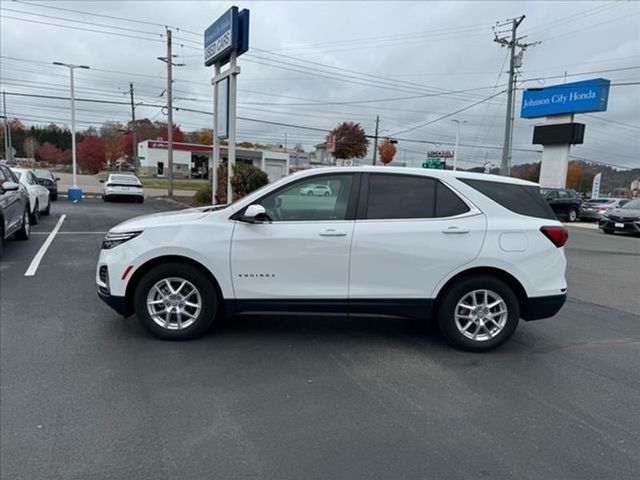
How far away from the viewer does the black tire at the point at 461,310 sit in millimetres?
4715

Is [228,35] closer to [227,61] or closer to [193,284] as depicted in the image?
[227,61]

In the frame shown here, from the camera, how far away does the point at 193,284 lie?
15.4ft

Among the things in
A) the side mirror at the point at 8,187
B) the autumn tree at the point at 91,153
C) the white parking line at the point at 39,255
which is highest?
the autumn tree at the point at 91,153

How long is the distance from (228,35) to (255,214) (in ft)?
36.3

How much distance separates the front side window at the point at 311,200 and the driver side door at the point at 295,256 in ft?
0.04

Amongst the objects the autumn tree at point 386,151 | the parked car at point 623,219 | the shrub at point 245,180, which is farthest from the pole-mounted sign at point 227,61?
the autumn tree at point 386,151

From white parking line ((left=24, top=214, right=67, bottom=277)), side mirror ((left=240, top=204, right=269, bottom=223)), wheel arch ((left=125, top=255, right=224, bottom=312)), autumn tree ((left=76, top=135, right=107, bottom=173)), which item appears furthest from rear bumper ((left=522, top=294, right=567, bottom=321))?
autumn tree ((left=76, top=135, right=107, bottom=173))

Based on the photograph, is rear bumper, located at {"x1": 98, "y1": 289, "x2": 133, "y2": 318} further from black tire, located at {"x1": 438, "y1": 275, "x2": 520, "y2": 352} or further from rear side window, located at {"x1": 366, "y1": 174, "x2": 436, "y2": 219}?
black tire, located at {"x1": 438, "y1": 275, "x2": 520, "y2": 352}

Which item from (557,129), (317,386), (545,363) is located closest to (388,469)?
(317,386)

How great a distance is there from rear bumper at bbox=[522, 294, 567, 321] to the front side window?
2.07 metres

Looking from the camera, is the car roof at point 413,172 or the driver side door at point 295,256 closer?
the driver side door at point 295,256

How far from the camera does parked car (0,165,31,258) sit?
840 centimetres

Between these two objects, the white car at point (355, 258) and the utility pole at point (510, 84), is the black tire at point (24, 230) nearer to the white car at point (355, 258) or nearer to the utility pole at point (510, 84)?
the white car at point (355, 258)

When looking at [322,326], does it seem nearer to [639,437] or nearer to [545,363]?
[545,363]
